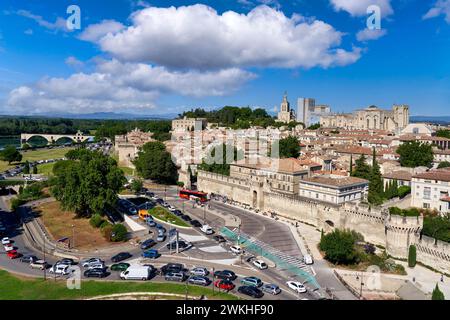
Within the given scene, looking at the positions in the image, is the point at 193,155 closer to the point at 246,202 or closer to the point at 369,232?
the point at 246,202

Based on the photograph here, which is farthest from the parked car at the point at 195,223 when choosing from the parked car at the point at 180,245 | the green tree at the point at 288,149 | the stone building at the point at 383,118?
the stone building at the point at 383,118

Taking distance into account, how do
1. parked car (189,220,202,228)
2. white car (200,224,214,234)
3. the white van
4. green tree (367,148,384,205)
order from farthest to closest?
green tree (367,148,384,205) → parked car (189,220,202,228) → white car (200,224,214,234) → the white van

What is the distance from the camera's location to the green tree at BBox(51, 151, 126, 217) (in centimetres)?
3844

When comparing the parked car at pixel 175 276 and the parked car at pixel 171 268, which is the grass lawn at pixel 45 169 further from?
the parked car at pixel 175 276

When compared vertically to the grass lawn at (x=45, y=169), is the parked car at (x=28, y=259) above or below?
below

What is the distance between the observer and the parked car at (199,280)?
2417cm

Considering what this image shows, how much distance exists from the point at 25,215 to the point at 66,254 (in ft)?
48.2

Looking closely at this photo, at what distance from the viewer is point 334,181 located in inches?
1583

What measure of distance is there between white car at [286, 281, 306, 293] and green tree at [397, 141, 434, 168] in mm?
36245

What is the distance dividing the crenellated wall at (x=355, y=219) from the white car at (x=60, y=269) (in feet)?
78.8

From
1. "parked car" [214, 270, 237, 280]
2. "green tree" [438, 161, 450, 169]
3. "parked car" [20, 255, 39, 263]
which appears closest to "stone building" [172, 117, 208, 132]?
"green tree" [438, 161, 450, 169]

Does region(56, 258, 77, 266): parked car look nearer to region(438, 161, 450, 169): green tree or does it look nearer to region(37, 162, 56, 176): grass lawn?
region(37, 162, 56, 176): grass lawn

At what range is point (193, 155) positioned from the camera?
66.7 meters
